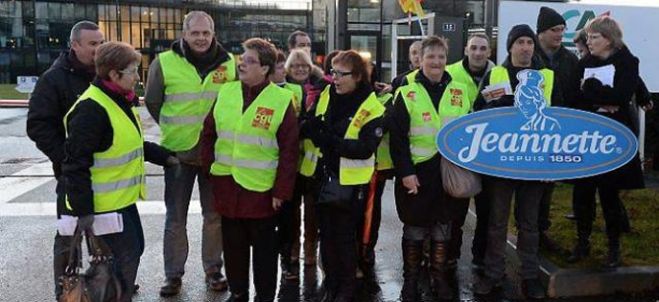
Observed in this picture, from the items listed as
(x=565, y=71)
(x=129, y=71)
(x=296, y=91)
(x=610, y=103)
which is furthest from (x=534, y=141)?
(x=129, y=71)

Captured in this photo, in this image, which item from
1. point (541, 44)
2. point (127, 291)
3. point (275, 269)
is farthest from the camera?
point (541, 44)

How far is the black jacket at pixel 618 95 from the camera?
191 inches

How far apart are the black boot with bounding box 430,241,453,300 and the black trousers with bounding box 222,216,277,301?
1175 mm

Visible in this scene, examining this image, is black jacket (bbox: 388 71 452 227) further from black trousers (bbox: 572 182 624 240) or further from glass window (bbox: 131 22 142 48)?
glass window (bbox: 131 22 142 48)

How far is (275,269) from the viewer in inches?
174

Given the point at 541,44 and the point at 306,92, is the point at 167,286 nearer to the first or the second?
the point at 306,92

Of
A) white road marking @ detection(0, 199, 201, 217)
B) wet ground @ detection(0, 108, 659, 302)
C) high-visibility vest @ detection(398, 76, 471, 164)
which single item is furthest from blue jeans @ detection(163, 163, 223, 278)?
white road marking @ detection(0, 199, 201, 217)

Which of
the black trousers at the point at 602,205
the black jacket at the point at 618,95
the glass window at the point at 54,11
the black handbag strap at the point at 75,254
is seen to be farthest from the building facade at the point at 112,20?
the black handbag strap at the point at 75,254

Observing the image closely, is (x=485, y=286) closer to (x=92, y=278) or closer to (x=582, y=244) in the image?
(x=582, y=244)

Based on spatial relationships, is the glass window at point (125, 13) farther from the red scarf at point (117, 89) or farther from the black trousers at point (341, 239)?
the red scarf at point (117, 89)

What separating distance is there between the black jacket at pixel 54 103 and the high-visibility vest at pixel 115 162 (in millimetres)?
520

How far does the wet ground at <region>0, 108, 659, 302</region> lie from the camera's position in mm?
4895

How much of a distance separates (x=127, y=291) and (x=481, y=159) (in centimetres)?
251

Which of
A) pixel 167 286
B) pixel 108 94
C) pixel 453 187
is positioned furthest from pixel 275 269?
pixel 108 94
